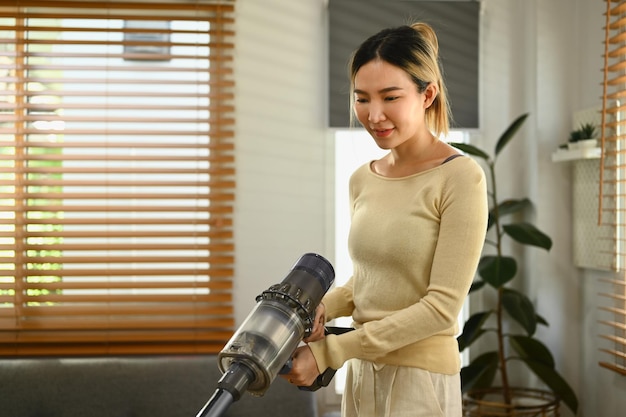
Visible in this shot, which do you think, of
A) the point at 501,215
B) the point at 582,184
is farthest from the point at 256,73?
the point at 582,184

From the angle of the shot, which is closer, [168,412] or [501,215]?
[168,412]

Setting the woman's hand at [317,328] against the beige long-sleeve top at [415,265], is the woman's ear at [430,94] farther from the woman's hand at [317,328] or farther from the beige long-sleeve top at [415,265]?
the woman's hand at [317,328]

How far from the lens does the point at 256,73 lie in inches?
120

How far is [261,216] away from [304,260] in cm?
185

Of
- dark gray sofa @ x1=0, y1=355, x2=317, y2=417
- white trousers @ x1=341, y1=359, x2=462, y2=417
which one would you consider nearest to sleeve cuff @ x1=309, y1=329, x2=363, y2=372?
white trousers @ x1=341, y1=359, x2=462, y2=417

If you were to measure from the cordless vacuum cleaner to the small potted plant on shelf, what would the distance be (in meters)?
1.71

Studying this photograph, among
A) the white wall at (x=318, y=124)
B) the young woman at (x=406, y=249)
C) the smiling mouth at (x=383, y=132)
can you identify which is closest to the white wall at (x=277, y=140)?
the white wall at (x=318, y=124)

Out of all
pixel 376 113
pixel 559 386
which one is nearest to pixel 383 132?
pixel 376 113

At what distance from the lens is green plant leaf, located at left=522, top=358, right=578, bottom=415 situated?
2.74 metres

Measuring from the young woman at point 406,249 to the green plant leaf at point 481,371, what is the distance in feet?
5.15

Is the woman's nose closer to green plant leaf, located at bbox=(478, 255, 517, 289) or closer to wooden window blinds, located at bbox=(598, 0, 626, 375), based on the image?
wooden window blinds, located at bbox=(598, 0, 626, 375)

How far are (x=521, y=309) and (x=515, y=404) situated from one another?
395mm

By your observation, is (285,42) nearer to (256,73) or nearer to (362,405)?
(256,73)

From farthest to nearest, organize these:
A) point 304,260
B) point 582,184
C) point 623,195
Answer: point 582,184 → point 623,195 → point 304,260
